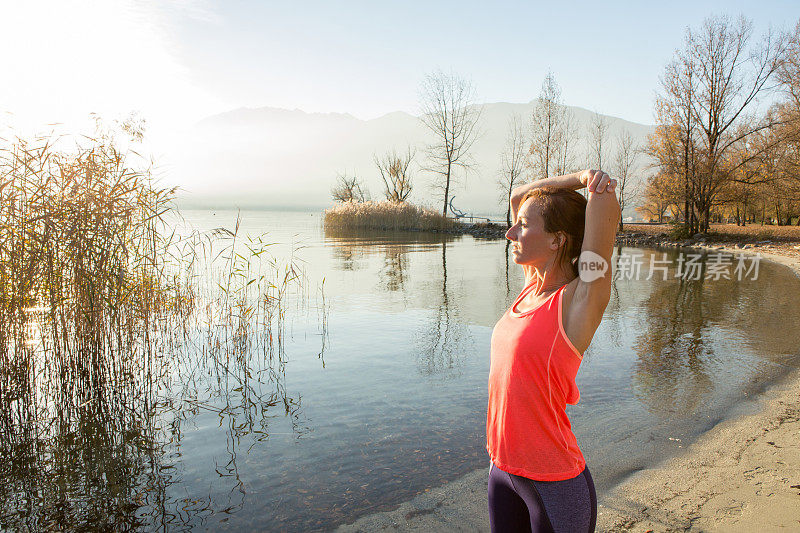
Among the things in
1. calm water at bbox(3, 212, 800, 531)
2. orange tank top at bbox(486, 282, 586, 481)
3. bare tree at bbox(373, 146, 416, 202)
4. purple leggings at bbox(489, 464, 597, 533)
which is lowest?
calm water at bbox(3, 212, 800, 531)

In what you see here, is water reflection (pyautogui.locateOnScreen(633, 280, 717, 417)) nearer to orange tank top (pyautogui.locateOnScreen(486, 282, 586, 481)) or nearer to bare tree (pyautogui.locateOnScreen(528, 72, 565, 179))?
orange tank top (pyautogui.locateOnScreen(486, 282, 586, 481))

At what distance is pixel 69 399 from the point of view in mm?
5309

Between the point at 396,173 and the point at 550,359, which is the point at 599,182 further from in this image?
the point at 396,173

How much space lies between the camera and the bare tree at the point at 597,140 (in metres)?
36.1

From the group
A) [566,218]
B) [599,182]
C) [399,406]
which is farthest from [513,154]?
[599,182]

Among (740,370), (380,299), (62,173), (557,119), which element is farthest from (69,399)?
(557,119)

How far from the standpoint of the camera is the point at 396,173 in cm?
4450

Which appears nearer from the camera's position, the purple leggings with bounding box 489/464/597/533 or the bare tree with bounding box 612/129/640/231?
the purple leggings with bounding box 489/464/597/533

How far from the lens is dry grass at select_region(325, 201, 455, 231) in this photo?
124 feet

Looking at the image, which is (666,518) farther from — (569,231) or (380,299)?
(380,299)

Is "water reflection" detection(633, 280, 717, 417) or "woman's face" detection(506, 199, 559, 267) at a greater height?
"woman's face" detection(506, 199, 559, 267)

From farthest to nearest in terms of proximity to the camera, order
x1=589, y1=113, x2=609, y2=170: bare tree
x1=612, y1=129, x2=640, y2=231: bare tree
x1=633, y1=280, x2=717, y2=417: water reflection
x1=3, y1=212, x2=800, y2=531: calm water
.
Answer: x1=612, y1=129, x2=640, y2=231: bare tree → x1=589, y1=113, x2=609, y2=170: bare tree → x1=633, y1=280, x2=717, y2=417: water reflection → x1=3, y1=212, x2=800, y2=531: calm water

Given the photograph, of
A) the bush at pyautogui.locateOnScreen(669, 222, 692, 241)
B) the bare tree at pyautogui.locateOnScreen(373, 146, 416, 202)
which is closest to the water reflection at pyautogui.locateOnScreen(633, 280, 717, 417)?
the bush at pyautogui.locateOnScreen(669, 222, 692, 241)

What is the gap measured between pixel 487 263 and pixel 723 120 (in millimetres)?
18016
